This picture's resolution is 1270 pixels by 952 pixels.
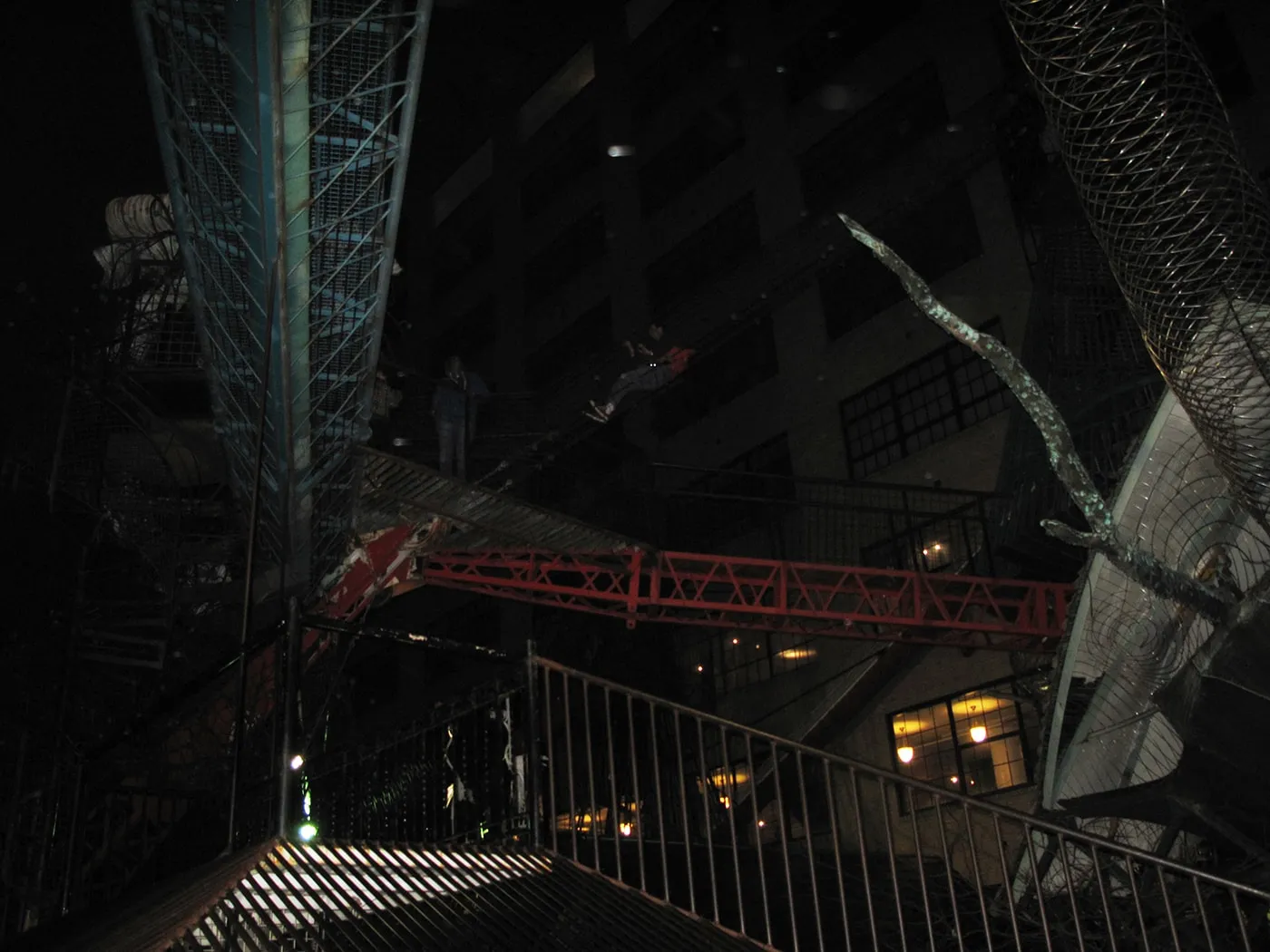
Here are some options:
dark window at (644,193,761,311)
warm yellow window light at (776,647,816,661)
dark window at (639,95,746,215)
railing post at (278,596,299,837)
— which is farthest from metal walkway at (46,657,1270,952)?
dark window at (639,95,746,215)

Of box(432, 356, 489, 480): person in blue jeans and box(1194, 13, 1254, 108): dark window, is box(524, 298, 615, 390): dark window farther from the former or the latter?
box(1194, 13, 1254, 108): dark window

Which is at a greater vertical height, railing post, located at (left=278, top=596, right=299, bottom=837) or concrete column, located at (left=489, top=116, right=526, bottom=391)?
concrete column, located at (left=489, top=116, right=526, bottom=391)

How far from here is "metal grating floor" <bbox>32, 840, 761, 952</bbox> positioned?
16.7ft

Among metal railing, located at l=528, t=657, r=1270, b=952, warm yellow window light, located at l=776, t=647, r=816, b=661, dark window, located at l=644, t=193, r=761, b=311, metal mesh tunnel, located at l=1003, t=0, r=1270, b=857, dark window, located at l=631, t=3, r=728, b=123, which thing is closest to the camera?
metal railing, located at l=528, t=657, r=1270, b=952

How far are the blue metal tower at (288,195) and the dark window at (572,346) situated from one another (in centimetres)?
2296

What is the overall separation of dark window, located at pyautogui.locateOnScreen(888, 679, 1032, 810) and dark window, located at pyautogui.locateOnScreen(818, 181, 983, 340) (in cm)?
985

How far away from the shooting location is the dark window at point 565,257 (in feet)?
123

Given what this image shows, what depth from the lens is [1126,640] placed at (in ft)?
33.3

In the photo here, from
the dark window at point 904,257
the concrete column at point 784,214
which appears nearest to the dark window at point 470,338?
the concrete column at point 784,214

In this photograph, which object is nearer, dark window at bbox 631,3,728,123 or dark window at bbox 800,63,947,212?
dark window at bbox 800,63,947,212

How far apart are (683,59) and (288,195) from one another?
29032mm

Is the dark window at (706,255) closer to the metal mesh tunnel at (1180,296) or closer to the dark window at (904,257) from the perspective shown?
the dark window at (904,257)

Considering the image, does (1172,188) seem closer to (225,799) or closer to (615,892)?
(615,892)

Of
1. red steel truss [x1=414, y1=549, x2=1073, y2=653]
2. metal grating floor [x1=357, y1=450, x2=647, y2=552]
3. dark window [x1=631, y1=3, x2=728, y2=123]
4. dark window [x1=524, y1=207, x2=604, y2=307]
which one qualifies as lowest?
red steel truss [x1=414, y1=549, x2=1073, y2=653]
